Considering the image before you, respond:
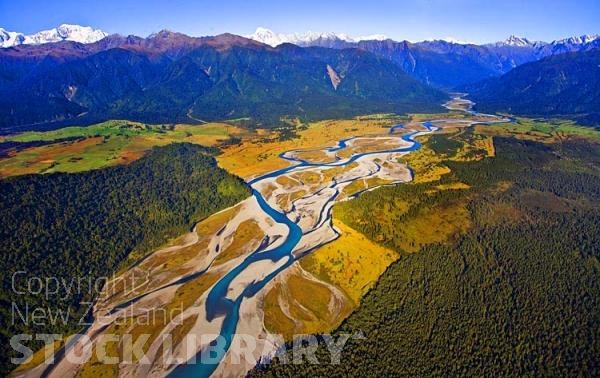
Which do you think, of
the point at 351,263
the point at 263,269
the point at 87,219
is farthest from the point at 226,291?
the point at 87,219

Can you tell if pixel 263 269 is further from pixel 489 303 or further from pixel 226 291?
pixel 489 303

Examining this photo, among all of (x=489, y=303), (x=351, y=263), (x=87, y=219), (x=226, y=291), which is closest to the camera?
(x=489, y=303)

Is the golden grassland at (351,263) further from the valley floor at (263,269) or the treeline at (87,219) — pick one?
the treeline at (87,219)

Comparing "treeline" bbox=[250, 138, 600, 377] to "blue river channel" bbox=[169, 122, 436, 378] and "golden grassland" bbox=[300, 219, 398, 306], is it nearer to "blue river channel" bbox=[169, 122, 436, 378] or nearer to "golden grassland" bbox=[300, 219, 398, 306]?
"golden grassland" bbox=[300, 219, 398, 306]

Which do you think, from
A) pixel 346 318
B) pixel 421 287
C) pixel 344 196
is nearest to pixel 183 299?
pixel 346 318

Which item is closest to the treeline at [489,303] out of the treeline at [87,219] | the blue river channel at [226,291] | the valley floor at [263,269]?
the valley floor at [263,269]

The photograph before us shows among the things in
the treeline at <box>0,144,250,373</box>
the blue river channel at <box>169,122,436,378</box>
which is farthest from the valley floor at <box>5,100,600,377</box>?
the treeline at <box>0,144,250,373</box>

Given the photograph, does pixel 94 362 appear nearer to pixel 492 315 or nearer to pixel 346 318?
pixel 346 318
